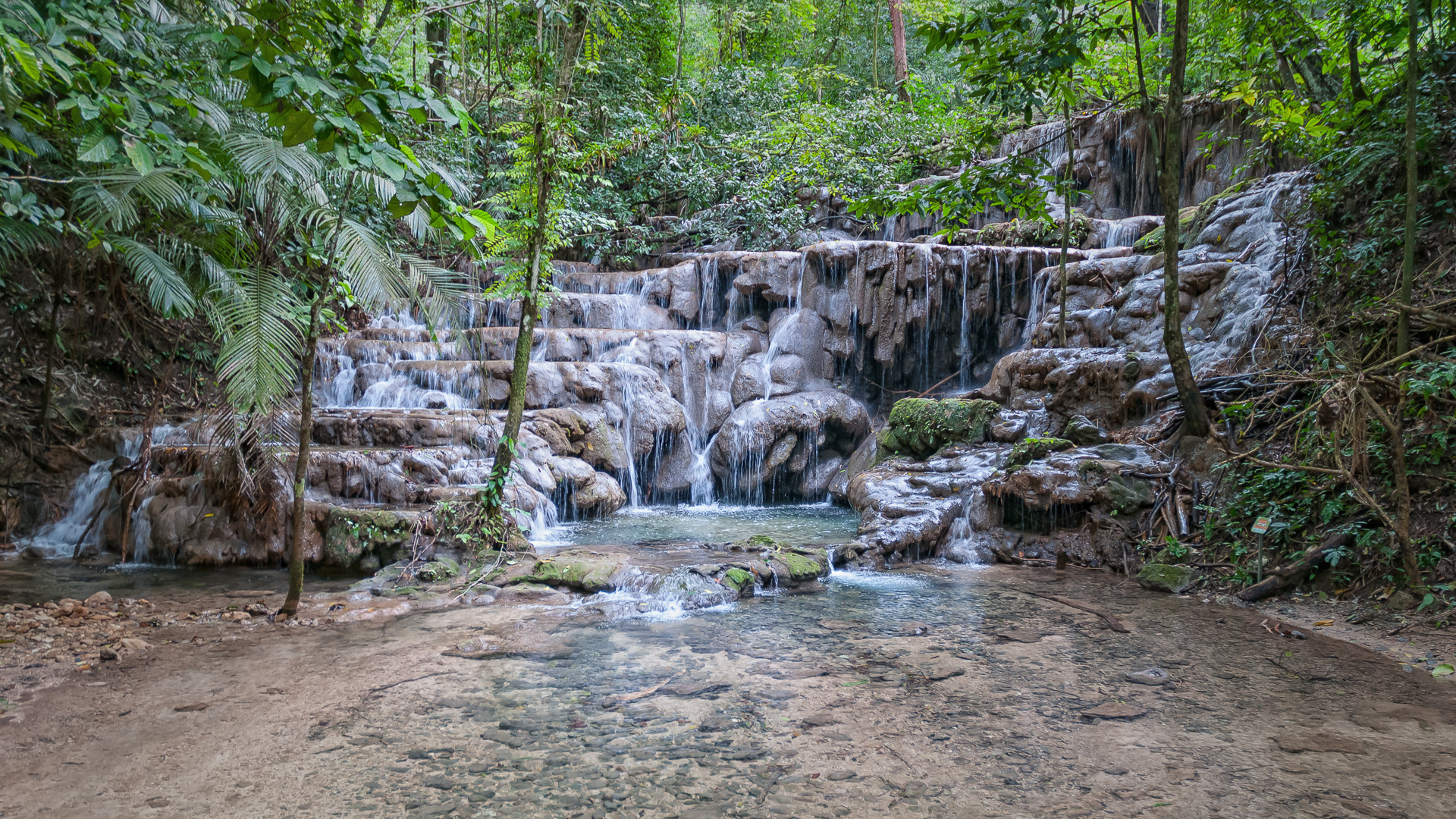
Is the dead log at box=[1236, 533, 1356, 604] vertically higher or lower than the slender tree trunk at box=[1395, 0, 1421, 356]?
lower

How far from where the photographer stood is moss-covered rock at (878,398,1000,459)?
9859 millimetres

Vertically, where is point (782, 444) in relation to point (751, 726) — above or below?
above

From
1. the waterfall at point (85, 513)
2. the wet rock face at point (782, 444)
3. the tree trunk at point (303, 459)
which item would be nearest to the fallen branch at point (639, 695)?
the tree trunk at point (303, 459)

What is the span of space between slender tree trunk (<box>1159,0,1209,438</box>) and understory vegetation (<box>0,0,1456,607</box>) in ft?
0.68

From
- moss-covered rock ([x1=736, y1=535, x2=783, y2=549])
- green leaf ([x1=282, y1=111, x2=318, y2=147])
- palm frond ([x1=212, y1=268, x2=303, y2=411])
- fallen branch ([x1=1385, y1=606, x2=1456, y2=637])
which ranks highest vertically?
green leaf ([x1=282, y1=111, x2=318, y2=147])

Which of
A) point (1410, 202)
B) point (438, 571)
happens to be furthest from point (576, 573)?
point (1410, 202)

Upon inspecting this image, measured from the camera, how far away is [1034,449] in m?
8.52

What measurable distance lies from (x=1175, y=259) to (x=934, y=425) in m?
3.79

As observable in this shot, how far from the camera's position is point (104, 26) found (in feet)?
11.2

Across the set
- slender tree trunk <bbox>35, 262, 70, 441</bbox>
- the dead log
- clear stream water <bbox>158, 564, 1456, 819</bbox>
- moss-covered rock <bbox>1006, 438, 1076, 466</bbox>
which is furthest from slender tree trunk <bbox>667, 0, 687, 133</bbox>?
the dead log

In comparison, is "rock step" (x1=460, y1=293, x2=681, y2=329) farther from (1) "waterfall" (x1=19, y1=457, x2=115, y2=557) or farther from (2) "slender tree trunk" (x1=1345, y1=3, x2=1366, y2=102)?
(2) "slender tree trunk" (x1=1345, y1=3, x2=1366, y2=102)

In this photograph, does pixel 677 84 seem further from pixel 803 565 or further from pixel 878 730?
pixel 878 730

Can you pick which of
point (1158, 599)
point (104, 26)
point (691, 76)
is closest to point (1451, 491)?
point (1158, 599)

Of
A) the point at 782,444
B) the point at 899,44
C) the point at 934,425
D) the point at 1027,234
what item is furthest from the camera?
the point at 899,44
